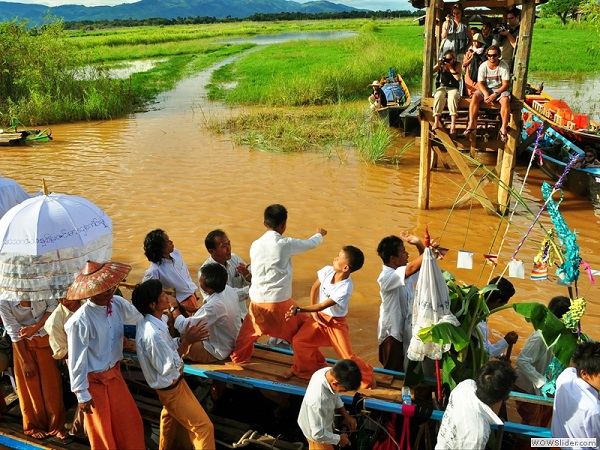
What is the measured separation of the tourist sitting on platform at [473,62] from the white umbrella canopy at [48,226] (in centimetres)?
628

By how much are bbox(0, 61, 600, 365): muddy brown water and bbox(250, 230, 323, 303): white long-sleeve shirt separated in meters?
1.73

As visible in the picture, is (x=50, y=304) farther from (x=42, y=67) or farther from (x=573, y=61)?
(x=573, y=61)

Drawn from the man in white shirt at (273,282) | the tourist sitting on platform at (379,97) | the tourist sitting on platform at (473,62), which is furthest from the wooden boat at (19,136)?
the man in white shirt at (273,282)

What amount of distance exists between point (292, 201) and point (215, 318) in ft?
18.4

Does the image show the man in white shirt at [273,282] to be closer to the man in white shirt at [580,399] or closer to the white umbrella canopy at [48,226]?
the white umbrella canopy at [48,226]

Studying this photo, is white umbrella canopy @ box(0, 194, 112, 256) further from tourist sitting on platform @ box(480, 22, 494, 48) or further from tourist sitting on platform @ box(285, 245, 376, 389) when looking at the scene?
tourist sitting on platform @ box(480, 22, 494, 48)

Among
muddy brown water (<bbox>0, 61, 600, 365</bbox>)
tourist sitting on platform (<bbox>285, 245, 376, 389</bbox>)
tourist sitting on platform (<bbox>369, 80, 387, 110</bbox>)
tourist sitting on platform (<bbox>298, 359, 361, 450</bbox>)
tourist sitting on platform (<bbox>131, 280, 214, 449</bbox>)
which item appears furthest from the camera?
tourist sitting on platform (<bbox>369, 80, 387, 110</bbox>)

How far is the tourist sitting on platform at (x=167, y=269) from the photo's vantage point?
14.3ft

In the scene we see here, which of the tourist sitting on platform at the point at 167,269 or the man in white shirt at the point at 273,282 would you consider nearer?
the man in white shirt at the point at 273,282

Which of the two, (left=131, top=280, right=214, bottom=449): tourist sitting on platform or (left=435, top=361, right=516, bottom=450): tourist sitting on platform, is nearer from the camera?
(left=435, top=361, right=516, bottom=450): tourist sitting on platform

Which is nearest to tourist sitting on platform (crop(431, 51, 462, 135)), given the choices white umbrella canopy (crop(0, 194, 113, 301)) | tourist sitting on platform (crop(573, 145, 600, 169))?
tourist sitting on platform (crop(573, 145, 600, 169))

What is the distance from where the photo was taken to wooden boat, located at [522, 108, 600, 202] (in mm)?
9023

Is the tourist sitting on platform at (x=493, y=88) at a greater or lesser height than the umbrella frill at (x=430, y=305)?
greater

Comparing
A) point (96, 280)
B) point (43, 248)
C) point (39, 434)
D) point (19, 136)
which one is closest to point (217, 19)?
point (19, 136)
